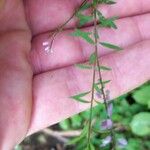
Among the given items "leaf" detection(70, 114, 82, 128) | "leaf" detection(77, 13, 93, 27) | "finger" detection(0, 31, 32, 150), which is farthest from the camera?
"leaf" detection(70, 114, 82, 128)

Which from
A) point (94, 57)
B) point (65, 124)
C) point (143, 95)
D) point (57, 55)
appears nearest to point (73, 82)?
point (57, 55)

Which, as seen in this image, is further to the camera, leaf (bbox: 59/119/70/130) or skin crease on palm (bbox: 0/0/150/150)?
→ leaf (bbox: 59/119/70/130)

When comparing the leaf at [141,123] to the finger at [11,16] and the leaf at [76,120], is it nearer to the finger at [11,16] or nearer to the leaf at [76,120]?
the leaf at [76,120]

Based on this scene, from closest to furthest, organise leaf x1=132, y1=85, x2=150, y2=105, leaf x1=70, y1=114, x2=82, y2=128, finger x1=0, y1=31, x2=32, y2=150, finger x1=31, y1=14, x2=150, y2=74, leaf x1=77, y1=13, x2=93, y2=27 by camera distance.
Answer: finger x1=0, y1=31, x2=32, y2=150, leaf x1=77, y1=13, x2=93, y2=27, finger x1=31, y1=14, x2=150, y2=74, leaf x1=132, y1=85, x2=150, y2=105, leaf x1=70, y1=114, x2=82, y2=128

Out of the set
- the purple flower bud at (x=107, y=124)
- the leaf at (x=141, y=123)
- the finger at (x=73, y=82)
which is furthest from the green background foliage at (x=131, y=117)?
the purple flower bud at (x=107, y=124)

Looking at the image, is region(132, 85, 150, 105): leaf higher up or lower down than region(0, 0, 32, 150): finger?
lower down

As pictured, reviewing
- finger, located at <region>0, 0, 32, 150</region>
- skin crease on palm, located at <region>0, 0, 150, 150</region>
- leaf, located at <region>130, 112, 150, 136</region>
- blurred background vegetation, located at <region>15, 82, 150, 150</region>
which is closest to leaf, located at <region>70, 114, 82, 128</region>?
blurred background vegetation, located at <region>15, 82, 150, 150</region>

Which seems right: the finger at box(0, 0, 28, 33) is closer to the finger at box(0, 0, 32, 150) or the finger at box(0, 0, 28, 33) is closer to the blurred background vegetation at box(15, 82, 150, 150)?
the finger at box(0, 0, 32, 150)

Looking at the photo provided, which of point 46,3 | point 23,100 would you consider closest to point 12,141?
point 23,100

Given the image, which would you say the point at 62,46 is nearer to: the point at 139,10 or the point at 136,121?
the point at 139,10
